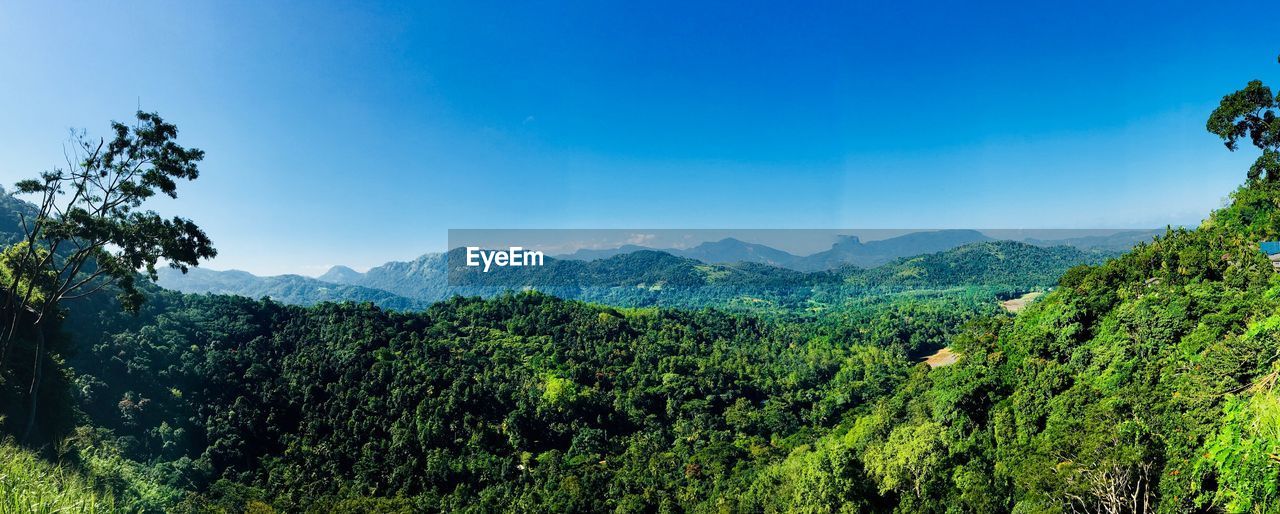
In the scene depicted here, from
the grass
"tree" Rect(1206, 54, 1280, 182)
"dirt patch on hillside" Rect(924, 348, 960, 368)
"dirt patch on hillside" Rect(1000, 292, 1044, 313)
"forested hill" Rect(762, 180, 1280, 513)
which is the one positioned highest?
"tree" Rect(1206, 54, 1280, 182)

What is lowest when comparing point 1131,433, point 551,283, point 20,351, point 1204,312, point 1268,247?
point 551,283

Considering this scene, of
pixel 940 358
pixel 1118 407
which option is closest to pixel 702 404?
pixel 1118 407

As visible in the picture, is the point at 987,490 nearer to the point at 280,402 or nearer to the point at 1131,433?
the point at 1131,433

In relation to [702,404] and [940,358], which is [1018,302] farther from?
[702,404]

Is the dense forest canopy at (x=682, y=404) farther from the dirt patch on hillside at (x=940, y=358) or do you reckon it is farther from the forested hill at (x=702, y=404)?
the dirt patch on hillside at (x=940, y=358)

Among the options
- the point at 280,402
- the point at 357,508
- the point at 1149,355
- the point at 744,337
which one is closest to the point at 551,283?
the point at 744,337

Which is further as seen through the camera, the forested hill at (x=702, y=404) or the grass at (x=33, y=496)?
the forested hill at (x=702, y=404)

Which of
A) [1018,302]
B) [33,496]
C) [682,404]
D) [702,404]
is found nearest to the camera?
[33,496]

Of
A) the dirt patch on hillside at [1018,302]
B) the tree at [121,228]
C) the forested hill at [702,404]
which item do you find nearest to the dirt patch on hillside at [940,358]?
the forested hill at [702,404]

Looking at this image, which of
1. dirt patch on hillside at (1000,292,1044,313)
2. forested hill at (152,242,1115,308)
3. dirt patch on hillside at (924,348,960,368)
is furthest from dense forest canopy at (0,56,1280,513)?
forested hill at (152,242,1115,308)

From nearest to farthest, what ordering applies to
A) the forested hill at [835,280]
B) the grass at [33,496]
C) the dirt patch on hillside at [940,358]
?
the grass at [33,496], the dirt patch on hillside at [940,358], the forested hill at [835,280]

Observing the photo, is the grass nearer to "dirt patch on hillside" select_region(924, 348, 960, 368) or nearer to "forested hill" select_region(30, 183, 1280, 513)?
"forested hill" select_region(30, 183, 1280, 513)
